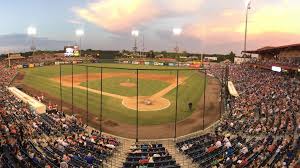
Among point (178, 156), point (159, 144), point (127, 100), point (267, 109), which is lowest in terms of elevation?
point (178, 156)

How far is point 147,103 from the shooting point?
136ft

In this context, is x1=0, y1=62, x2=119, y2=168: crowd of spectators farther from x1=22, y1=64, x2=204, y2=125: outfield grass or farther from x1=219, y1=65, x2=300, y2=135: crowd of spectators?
x1=219, y1=65, x2=300, y2=135: crowd of spectators

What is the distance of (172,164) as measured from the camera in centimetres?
2047

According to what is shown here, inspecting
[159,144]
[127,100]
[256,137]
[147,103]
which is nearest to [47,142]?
[159,144]

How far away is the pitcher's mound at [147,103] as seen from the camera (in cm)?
3915

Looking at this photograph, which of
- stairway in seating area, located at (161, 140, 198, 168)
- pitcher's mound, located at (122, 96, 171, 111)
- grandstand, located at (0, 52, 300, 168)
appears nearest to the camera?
grandstand, located at (0, 52, 300, 168)

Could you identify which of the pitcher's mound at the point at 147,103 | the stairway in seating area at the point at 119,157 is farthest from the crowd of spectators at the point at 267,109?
the pitcher's mound at the point at 147,103

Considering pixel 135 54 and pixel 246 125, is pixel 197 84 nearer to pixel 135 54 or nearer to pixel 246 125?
pixel 246 125

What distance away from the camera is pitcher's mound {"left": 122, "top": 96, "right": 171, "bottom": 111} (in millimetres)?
39150

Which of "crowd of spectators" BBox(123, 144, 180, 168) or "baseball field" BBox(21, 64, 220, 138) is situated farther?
"baseball field" BBox(21, 64, 220, 138)

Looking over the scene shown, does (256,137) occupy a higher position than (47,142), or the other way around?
(256,137)

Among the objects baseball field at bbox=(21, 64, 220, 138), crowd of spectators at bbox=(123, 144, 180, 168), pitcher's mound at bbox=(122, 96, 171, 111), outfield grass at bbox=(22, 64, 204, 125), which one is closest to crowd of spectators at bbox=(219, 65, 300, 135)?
baseball field at bbox=(21, 64, 220, 138)

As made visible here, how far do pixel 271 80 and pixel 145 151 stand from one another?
95.7 ft

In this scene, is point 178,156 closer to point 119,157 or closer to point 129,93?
point 119,157
